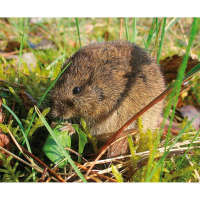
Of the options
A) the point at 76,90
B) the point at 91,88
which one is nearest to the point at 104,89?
the point at 91,88

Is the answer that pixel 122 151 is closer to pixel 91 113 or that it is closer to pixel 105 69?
pixel 91 113

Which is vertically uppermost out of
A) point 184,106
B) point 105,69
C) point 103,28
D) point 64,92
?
point 103,28

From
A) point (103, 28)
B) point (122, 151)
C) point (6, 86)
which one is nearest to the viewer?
point (122, 151)

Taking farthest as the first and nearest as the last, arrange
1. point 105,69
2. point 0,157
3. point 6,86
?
point 6,86, point 105,69, point 0,157

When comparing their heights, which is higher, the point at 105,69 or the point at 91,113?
the point at 105,69

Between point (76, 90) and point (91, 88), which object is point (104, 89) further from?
point (76, 90)

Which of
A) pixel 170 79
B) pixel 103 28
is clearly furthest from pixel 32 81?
pixel 103 28
